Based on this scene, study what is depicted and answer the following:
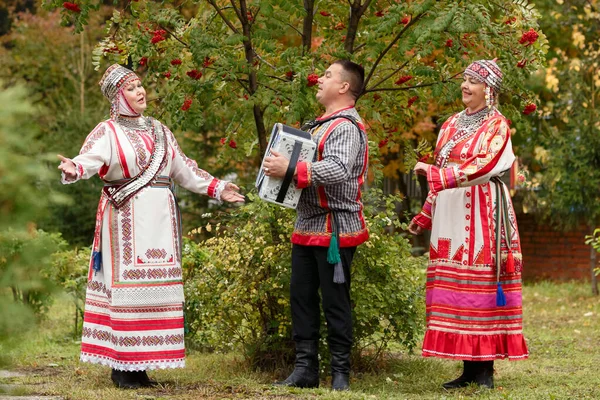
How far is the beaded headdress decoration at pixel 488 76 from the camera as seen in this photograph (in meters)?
5.69

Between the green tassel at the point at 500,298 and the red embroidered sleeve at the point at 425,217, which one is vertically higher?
the red embroidered sleeve at the point at 425,217

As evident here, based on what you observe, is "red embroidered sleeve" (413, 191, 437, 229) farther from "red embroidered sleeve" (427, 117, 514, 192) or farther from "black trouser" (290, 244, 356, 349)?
"black trouser" (290, 244, 356, 349)

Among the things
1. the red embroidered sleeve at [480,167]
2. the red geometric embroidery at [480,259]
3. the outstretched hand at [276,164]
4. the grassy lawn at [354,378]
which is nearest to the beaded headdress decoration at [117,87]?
the outstretched hand at [276,164]

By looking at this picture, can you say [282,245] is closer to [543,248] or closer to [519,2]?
[519,2]

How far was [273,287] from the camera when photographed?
604 cm

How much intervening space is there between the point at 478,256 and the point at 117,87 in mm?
2422

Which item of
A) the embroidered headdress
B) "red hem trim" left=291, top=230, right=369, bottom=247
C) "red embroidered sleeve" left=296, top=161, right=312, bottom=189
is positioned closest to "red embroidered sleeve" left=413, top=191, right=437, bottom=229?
"red hem trim" left=291, top=230, right=369, bottom=247

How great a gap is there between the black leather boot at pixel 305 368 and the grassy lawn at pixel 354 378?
0.49ft

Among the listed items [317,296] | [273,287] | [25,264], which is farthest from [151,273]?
[25,264]

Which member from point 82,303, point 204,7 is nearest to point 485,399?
point 204,7

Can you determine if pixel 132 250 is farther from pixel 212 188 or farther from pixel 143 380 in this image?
pixel 143 380

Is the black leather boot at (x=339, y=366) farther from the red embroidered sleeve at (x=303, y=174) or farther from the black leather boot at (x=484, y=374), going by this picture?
the red embroidered sleeve at (x=303, y=174)

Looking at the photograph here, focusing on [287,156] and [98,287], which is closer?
[287,156]

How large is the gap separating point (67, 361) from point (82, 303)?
250 centimetres
